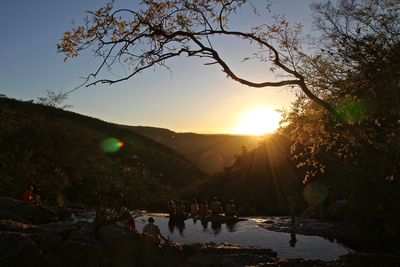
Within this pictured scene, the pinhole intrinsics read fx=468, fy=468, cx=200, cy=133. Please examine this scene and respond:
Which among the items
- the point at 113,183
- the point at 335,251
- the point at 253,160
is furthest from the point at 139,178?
the point at 335,251

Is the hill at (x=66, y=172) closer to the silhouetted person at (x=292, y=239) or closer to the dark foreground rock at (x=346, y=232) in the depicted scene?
the dark foreground rock at (x=346, y=232)

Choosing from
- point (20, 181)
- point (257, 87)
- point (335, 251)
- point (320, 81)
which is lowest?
point (335, 251)

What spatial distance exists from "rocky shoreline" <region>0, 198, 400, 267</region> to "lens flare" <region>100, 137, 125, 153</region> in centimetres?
6408

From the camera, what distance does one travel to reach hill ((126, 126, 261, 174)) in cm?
15048

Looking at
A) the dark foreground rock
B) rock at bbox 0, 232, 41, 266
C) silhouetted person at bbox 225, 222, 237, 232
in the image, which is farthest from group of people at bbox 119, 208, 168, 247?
the dark foreground rock

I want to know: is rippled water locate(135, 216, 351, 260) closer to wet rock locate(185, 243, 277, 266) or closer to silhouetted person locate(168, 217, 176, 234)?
silhouetted person locate(168, 217, 176, 234)

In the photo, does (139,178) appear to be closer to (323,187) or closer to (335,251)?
(323,187)

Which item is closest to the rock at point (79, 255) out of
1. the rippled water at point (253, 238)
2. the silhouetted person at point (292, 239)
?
the rippled water at point (253, 238)

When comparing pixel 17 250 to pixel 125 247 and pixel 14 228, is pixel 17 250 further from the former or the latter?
pixel 14 228

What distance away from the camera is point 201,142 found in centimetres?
16850

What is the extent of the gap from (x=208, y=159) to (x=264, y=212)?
101055mm

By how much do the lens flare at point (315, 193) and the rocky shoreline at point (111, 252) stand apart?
65.4 ft

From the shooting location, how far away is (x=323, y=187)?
4091 cm

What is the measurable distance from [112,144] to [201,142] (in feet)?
267
